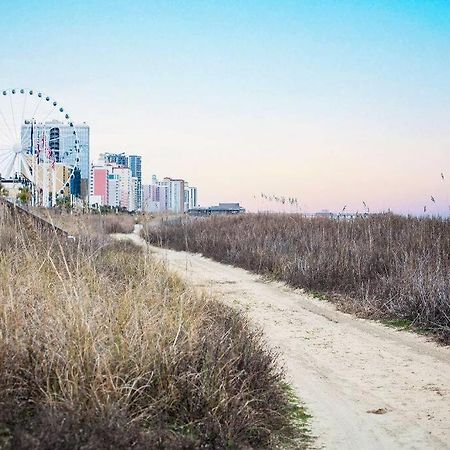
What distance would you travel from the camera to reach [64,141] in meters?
36.2

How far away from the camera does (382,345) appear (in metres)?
8.77

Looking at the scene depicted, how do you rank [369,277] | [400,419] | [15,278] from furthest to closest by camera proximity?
[369,277], [15,278], [400,419]

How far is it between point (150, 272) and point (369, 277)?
624 centimetres

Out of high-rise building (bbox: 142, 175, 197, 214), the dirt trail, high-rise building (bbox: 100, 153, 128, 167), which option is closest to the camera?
the dirt trail

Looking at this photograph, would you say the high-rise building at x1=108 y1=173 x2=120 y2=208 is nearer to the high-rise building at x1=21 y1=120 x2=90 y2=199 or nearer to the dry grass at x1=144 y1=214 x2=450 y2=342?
the high-rise building at x1=21 y1=120 x2=90 y2=199

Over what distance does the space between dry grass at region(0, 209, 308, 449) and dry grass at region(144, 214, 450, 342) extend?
2.73 metres

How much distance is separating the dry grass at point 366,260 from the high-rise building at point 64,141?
13.7m

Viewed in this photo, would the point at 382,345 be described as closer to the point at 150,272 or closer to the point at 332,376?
the point at 332,376

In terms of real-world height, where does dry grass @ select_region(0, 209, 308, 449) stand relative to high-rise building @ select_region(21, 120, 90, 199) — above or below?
below

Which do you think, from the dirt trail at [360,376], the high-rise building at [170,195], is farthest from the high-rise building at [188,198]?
the dirt trail at [360,376]

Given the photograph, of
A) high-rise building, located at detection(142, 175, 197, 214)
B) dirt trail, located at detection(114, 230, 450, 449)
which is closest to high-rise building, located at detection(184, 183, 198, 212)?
high-rise building, located at detection(142, 175, 197, 214)

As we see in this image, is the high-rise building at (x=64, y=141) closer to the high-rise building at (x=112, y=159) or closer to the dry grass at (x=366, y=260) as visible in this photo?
the high-rise building at (x=112, y=159)

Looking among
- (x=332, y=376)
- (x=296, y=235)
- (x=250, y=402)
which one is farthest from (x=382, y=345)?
(x=296, y=235)

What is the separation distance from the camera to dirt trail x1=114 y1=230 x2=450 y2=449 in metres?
5.28
